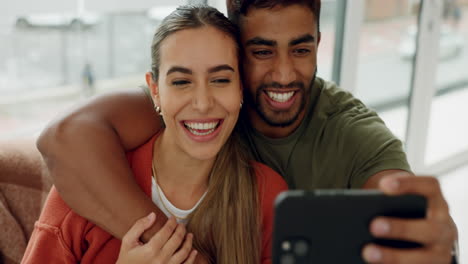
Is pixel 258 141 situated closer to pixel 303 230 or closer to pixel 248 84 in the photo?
pixel 248 84

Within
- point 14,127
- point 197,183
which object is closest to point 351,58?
point 197,183

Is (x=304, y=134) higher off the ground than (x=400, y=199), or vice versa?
(x=400, y=199)

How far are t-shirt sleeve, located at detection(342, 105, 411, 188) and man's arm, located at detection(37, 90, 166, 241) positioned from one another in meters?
0.51

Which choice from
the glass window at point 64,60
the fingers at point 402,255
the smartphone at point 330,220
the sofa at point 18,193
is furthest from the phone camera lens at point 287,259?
the glass window at point 64,60

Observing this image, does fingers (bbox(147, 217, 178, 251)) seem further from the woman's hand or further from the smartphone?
the smartphone

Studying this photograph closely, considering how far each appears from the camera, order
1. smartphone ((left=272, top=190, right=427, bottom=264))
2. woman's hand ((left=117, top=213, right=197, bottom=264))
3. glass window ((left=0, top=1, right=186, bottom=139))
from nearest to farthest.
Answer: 1. smartphone ((left=272, top=190, right=427, bottom=264))
2. woman's hand ((left=117, top=213, right=197, bottom=264))
3. glass window ((left=0, top=1, right=186, bottom=139))

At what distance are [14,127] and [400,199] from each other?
422 cm

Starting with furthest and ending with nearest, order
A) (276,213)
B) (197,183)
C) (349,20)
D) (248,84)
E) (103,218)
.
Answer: (349,20)
(248,84)
(197,183)
(103,218)
(276,213)

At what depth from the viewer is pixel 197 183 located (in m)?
A: 1.34

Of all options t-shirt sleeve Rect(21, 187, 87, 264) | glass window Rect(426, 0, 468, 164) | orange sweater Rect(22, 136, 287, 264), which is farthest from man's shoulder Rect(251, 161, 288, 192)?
glass window Rect(426, 0, 468, 164)

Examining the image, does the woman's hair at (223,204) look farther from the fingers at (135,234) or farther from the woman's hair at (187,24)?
the fingers at (135,234)

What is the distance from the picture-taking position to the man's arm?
1.19 m

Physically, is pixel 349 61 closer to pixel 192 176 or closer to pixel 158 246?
pixel 192 176

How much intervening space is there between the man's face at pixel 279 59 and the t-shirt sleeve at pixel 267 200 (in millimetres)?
197
